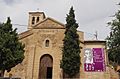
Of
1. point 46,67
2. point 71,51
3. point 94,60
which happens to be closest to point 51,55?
point 46,67

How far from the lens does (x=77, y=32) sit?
112 feet

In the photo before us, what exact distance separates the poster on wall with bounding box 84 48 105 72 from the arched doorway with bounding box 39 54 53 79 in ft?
16.1

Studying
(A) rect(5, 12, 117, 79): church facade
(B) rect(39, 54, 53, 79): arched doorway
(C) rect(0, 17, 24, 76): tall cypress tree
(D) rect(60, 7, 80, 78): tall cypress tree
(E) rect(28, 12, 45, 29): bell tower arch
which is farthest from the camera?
(E) rect(28, 12, 45, 29): bell tower arch

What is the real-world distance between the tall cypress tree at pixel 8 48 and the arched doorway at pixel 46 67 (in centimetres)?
820

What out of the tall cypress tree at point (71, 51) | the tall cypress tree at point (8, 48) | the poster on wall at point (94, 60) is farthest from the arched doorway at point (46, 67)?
the tall cypress tree at point (8, 48)

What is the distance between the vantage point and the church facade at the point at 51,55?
32688 millimetres

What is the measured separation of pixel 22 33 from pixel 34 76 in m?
6.66

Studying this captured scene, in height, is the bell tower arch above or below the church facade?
above

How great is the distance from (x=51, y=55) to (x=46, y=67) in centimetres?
185

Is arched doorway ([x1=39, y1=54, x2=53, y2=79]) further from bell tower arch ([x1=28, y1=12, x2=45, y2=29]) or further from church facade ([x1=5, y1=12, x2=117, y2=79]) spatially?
bell tower arch ([x1=28, y1=12, x2=45, y2=29])

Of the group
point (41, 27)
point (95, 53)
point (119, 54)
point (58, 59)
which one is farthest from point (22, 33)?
point (119, 54)

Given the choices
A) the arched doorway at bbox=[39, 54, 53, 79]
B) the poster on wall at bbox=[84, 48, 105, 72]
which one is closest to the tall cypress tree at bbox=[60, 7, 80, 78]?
the poster on wall at bbox=[84, 48, 105, 72]

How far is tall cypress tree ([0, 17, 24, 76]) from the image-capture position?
78.3ft

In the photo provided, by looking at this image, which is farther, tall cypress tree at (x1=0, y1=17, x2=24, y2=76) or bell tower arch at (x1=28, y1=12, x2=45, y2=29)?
bell tower arch at (x1=28, y1=12, x2=45, y2=29)
